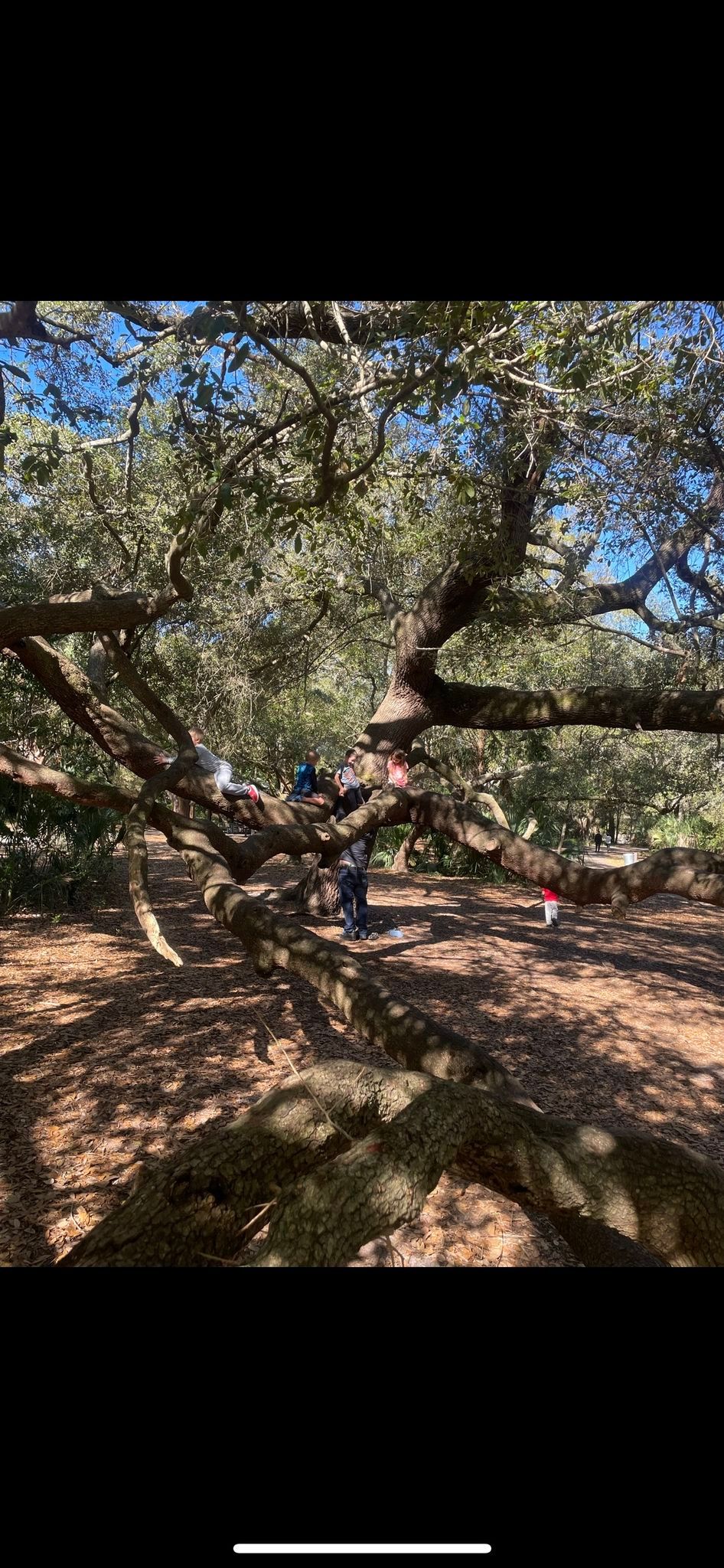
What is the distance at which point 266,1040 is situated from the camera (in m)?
4.64

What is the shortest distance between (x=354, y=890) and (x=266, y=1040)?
9.92ft

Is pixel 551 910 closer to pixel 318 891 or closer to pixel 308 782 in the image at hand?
pixel 318 891

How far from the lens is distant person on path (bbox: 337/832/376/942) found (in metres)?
7.41

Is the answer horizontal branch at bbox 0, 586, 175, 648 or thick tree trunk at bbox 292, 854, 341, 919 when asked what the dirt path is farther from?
horizontal branch at bbox 0, 586, 175, 648

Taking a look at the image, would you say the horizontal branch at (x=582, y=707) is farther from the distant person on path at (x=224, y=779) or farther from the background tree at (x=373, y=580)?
the distant person on path at (x=224, y=779)

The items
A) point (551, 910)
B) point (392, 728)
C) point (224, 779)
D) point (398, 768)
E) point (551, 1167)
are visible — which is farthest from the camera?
point (551, 910)

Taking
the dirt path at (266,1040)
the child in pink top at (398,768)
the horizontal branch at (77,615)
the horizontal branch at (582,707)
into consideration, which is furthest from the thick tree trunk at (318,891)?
the horizontal branch at (77,615)

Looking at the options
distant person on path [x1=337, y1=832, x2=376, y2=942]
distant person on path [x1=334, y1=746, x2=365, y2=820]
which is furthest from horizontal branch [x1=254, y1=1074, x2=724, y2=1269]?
distant person on path [x1=337, y1=832, x2=376, y2=942]

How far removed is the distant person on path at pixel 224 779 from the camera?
5758 mm

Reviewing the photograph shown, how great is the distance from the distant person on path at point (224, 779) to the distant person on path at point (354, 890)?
1642mm

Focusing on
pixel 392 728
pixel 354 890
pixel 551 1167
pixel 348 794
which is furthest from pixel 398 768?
pixel 551 1167

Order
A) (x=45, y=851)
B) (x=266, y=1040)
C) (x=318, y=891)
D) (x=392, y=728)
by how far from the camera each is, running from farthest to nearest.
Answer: (x=318, y=891)
(x=45, y=851)
(x=392, y=728)
(x=266, y=1040)

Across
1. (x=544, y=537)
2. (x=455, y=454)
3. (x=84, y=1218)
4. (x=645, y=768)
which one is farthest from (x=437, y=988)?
(x=645, y=768)

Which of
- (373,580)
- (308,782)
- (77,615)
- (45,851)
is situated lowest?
(45,851)
